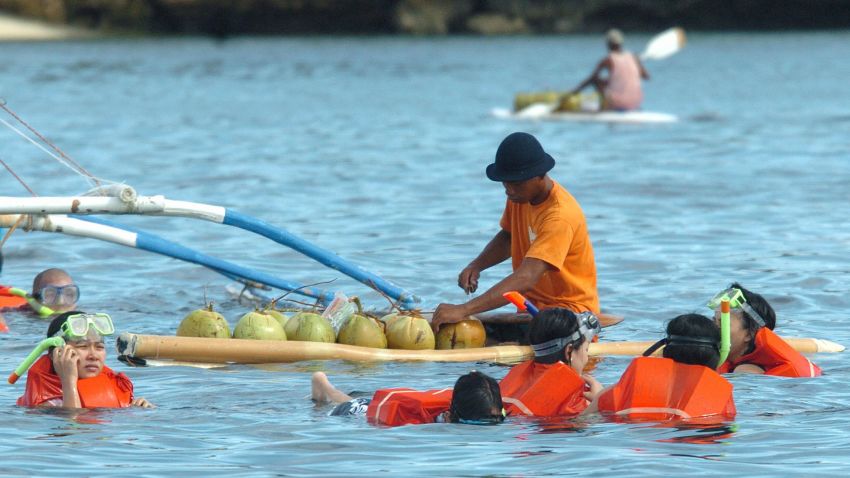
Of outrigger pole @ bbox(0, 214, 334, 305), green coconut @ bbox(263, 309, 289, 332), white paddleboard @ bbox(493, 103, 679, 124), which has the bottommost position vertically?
green coconut @ bbox(263, 309, 289, 332)

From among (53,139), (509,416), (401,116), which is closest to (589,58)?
(401,116)

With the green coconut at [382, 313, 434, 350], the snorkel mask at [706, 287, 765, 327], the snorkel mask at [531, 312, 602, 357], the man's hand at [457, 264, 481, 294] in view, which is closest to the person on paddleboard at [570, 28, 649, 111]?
the man's hand at [457, 264, 481, 294]

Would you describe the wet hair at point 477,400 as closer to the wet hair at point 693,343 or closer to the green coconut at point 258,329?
the wet hair at point 693,343

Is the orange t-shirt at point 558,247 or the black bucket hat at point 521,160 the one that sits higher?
the black bucket hat at point 521,160

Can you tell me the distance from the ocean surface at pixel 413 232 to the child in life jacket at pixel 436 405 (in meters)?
0.09

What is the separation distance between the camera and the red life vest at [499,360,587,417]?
25.8ft

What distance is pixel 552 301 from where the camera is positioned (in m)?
9.57

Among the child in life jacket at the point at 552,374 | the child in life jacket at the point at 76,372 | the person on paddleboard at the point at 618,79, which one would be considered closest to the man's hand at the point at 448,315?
the child in life jacket at the point at 552,374

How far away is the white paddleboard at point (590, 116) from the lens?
2652 centimetres

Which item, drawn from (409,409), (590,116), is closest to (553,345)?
(409,409)

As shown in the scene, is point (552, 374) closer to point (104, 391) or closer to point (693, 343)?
point (693, 343)

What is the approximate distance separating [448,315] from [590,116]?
17394 mm

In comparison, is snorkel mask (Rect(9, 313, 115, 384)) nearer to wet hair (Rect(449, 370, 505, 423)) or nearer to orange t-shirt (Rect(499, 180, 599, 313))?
wet hair (Rect(449, 370, 505, 423))

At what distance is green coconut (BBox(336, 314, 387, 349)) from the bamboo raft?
15 centimetres
